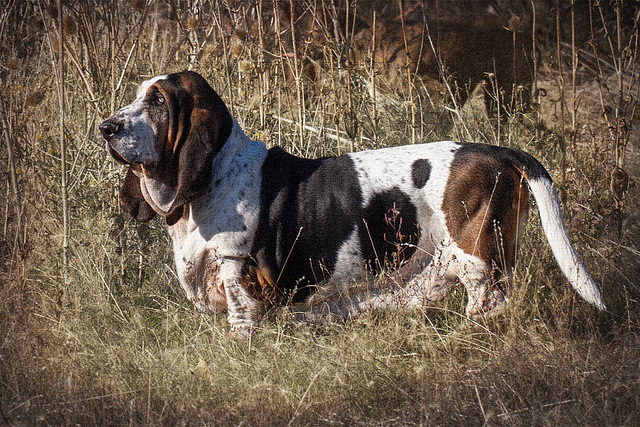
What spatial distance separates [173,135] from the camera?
346 cm

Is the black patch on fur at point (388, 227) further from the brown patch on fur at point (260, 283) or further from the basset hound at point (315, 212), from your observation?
the brown patch on fur at point (260, 283)

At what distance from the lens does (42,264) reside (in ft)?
14.7

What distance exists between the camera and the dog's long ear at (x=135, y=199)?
3695 millimetres

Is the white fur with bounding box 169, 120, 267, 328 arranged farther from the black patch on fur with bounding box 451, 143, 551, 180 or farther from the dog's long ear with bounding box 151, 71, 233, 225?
the black patch on fur with bounding box 451, 143, 551, 180

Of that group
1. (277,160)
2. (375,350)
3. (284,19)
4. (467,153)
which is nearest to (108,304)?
(277,160)

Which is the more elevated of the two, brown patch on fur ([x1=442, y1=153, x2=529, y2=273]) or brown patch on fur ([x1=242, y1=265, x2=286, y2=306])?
brown patch on fur ([x1=442, y1=153, x2=529, y2=273])

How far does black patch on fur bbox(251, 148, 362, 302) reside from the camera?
3.54 metres

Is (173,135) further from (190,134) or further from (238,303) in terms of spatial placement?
(238,303)

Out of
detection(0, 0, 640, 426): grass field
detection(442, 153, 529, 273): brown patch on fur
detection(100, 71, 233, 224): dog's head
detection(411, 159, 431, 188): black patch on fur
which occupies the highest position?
detection(100, 71, 233, 224): dog's head

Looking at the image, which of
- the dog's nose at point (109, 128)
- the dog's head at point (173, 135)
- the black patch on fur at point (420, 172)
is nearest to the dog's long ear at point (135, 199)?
the dog's head at point (173, 135)

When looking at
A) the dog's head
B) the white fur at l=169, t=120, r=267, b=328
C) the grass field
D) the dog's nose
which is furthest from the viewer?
the white fur at l=169, t=120, r=267, b=328

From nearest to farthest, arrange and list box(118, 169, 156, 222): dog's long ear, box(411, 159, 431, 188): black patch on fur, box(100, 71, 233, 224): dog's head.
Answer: box(100, 71, 233, 224): dog's head < box(411, 159, 431, 188): black patch on fur < box(118, 169, 156, 222): dog's long ear

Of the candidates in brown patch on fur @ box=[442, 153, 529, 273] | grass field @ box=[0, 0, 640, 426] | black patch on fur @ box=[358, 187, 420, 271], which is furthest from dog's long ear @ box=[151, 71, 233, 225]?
brown patch on fur @ box=[442, 153, 529, 273]

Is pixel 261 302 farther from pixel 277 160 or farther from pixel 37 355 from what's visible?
pixel 37 355
